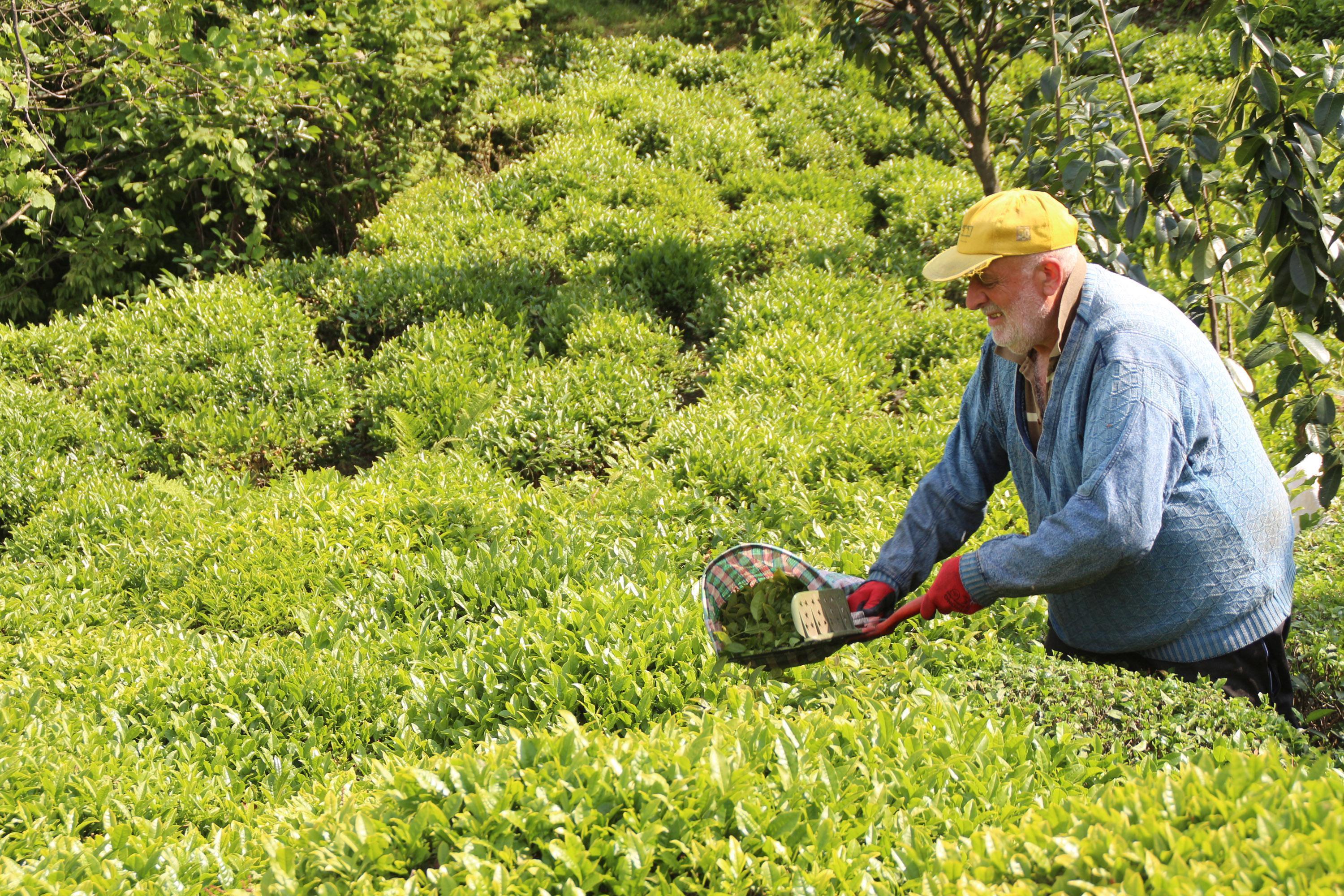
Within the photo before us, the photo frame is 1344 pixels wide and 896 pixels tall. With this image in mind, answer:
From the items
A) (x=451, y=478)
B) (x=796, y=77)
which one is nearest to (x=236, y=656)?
(x=451, y=478)

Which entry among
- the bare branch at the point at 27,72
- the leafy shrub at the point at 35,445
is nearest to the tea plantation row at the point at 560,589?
the leafy shrub at the point at 35,445

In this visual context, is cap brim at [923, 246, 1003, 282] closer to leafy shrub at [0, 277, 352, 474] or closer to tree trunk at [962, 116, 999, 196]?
leafy shrub at [0, 277, 352, 474]

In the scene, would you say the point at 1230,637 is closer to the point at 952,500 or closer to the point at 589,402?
the point at 952,500

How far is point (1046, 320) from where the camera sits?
8.80 feet

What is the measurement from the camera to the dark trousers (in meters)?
2.77

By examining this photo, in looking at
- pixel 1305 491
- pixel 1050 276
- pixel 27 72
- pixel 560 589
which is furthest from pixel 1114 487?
pixel 27 72

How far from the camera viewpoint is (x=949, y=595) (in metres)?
2.68

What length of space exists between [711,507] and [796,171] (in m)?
6.06

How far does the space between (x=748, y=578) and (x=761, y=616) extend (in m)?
0.12

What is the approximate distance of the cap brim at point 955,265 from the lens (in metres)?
2.58

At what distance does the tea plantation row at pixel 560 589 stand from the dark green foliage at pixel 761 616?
19cm

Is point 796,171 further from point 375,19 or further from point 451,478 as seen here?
point 451,478

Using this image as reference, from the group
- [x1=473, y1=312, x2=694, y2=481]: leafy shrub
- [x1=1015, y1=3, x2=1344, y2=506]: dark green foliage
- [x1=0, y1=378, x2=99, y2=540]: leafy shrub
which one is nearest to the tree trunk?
[x1=1015, y1=3, x2=1344, y2=506]: dark green foliage

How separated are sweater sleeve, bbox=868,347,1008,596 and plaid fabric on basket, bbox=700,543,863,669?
0.52 ft
